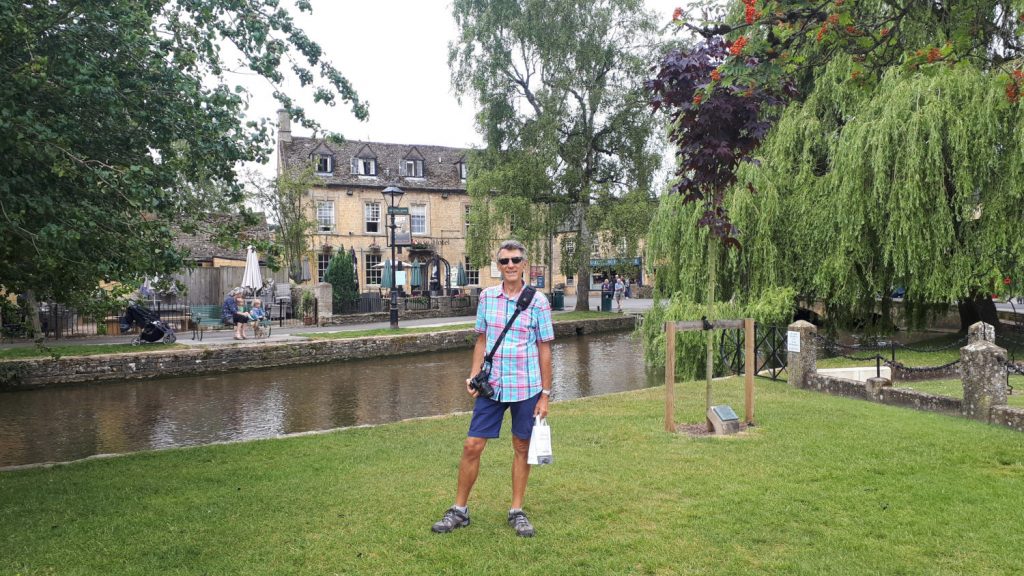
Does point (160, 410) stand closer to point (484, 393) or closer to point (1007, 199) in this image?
point (484, 393)

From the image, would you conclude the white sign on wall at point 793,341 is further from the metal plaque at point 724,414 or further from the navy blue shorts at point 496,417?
the navy blue shorts at point 496,417

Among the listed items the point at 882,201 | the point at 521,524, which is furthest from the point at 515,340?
the point at 882,201

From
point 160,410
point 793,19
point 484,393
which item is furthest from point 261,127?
point 160,410

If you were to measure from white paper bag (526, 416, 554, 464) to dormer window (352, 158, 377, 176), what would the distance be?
131 feet

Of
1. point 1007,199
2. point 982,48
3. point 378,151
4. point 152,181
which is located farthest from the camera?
point 378,151

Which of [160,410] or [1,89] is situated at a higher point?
[1,89]

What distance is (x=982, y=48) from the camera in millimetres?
13461

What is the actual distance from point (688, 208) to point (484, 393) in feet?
38.0

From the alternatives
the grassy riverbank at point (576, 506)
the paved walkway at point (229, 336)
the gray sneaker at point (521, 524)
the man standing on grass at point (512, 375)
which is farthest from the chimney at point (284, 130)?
the gray sneaker at point (521, 524)

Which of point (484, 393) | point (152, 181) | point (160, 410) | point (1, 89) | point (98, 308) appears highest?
point (1, 89)

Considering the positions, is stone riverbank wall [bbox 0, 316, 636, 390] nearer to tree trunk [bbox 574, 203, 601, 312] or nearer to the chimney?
tree trunk [bbox 574, 203, 601, 312]

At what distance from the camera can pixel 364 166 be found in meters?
42.9

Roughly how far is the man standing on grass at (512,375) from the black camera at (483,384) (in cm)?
3

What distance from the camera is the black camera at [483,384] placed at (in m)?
4.52
